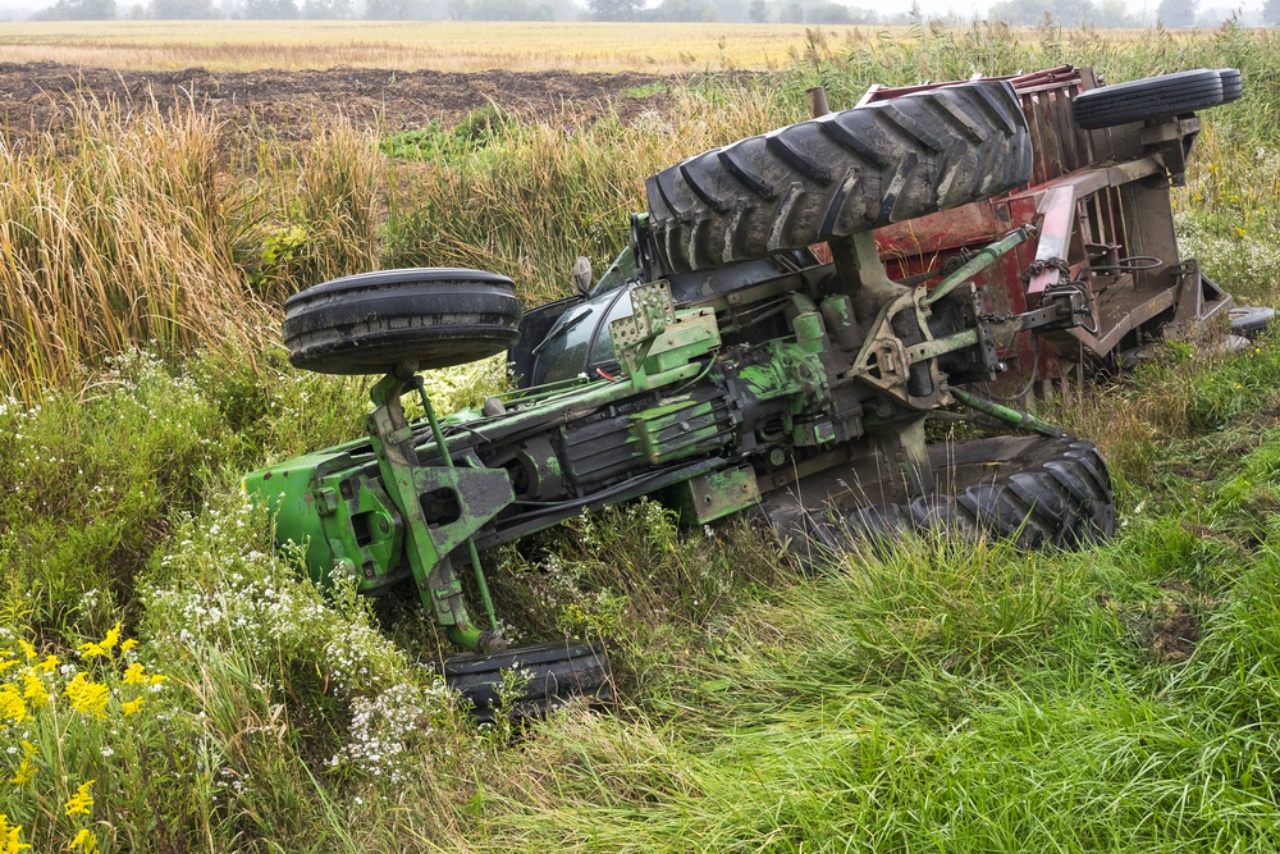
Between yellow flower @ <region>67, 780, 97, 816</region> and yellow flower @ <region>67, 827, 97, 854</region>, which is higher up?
yellow flower @ <region>67, 780, 97, 816</region>

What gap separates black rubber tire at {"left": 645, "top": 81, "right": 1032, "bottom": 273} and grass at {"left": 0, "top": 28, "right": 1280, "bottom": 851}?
3.42 feet

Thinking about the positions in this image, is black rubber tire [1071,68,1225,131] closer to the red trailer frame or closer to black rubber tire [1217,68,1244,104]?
black rubber tire [1217,68,1244,104]

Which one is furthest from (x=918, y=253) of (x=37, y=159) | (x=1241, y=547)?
(x=37, y=159)

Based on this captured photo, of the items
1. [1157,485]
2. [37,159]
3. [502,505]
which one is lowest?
[1157,485]

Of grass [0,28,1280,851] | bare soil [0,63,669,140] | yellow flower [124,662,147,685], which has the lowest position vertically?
grass [0,28,1280,851]

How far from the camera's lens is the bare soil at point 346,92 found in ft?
47.3

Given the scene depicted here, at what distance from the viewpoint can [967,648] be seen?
124 inches

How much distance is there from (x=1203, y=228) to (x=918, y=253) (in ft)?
18.6

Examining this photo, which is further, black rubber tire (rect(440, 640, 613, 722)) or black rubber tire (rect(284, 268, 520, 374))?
black rubber tire (rect(440, 640, 613, 722))

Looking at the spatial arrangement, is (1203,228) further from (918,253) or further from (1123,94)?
→ (918,253)

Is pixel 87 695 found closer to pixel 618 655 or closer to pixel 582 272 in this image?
pixel 618 655

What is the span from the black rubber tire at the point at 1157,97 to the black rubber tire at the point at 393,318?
4.02 m

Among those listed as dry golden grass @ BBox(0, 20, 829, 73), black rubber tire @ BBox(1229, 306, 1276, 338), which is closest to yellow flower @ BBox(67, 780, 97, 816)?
black rubber tire @ BBox(1229, 306, 1276, 338)

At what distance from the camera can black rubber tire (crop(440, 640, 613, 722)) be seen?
3.30 metres
